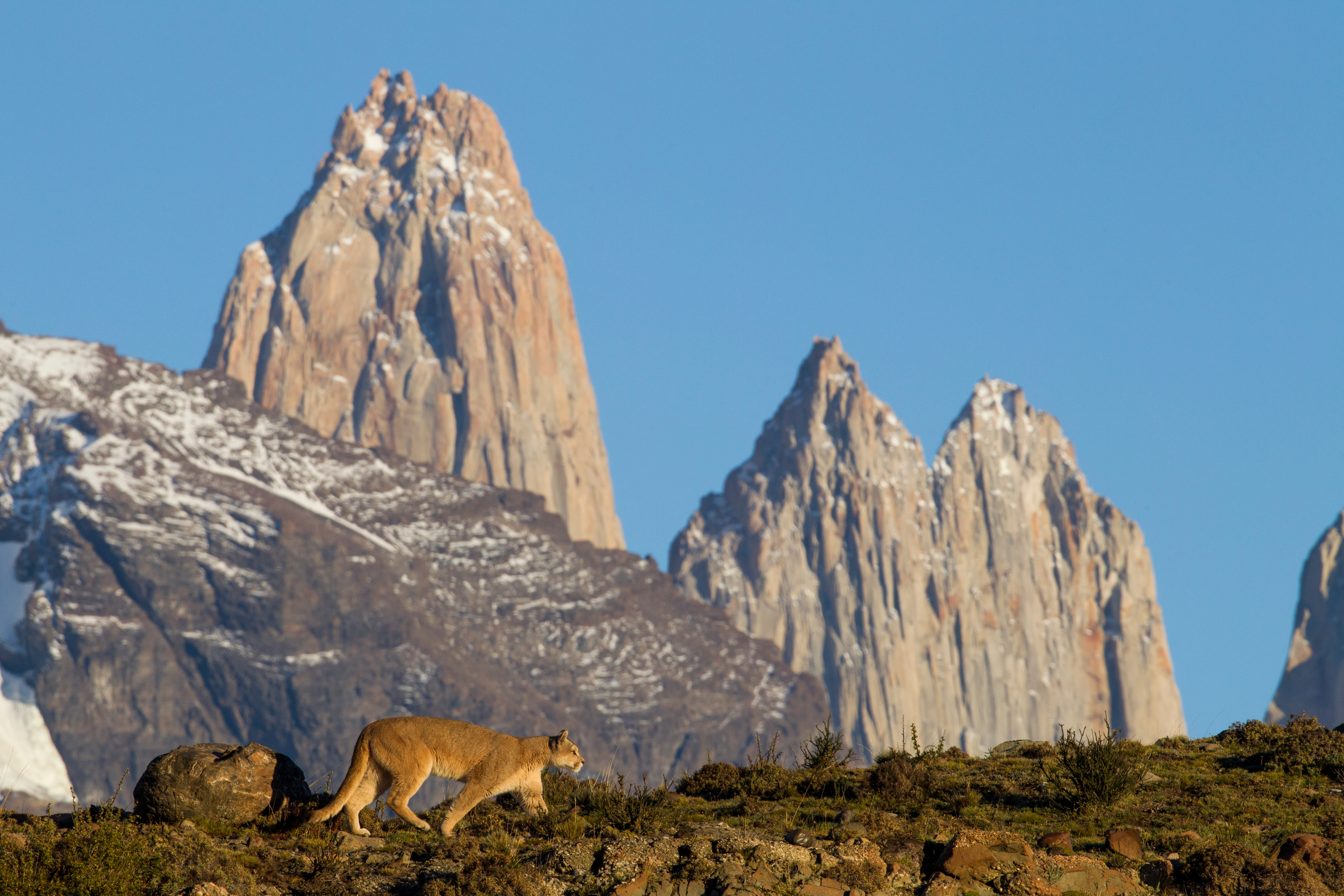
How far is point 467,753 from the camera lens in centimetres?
2248

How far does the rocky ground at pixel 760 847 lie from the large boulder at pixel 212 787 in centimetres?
25

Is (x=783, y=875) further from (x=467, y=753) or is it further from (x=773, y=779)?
(x=773, y=779)

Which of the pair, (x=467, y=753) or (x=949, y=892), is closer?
(x=949, y=892)

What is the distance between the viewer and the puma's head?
23.7m

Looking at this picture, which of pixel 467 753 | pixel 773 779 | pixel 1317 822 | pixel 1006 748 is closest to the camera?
pixel 467 753

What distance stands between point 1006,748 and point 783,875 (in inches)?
552

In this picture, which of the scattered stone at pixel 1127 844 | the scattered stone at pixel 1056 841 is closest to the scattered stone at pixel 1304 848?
the scattered stone at pixel 1127 844

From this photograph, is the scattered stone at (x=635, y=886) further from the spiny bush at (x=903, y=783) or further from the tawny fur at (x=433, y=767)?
the spiny bush at (x=903, y=783)

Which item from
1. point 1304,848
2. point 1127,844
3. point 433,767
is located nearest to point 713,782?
point 433,767

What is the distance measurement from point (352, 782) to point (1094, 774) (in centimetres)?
1100

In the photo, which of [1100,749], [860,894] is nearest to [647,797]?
[860,894]

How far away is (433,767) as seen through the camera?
22516mm

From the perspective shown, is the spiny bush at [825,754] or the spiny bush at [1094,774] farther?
the spiny bush at [825,754]

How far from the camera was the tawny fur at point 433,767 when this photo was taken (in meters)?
22.0
